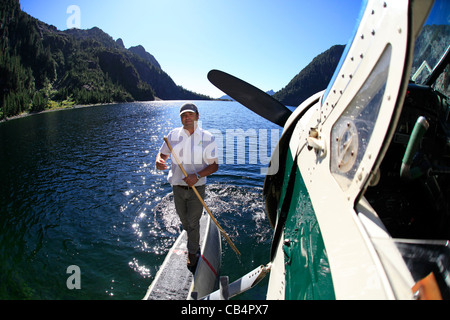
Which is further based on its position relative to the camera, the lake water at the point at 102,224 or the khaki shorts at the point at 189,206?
the lake water at the point at 102,224

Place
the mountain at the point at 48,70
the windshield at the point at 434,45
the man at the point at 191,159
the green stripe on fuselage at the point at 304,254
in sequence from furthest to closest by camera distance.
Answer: the mountain at the point at 48,70, the man at the point at 191,159, the windshield at the point at 434,45, the green stripe on fuselage at the point at 304,254

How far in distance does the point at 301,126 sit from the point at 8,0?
432 feet

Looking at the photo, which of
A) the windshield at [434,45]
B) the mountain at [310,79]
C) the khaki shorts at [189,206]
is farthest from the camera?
the mountain at [310,79]

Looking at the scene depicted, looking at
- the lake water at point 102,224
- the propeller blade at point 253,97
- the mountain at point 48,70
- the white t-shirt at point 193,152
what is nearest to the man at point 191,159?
the white t-shirt at point 193,152

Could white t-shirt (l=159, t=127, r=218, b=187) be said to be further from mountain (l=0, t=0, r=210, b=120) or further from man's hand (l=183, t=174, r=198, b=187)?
mountain (l=0, t=0, r=210, b=120)

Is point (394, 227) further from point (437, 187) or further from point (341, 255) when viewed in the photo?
point (341, 255)

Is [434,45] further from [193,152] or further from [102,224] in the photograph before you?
[102,224]

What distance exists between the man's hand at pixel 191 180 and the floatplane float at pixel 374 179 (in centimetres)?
162

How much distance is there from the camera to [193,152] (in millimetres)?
3967

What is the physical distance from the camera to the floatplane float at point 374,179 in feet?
3.63

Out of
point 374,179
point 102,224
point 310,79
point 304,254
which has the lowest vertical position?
point 102,224

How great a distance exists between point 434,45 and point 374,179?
286cm

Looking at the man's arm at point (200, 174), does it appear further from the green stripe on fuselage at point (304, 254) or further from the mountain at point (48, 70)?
the mountain at point (48, 70)

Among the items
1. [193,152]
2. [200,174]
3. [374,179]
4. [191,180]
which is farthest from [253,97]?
[374,179]
